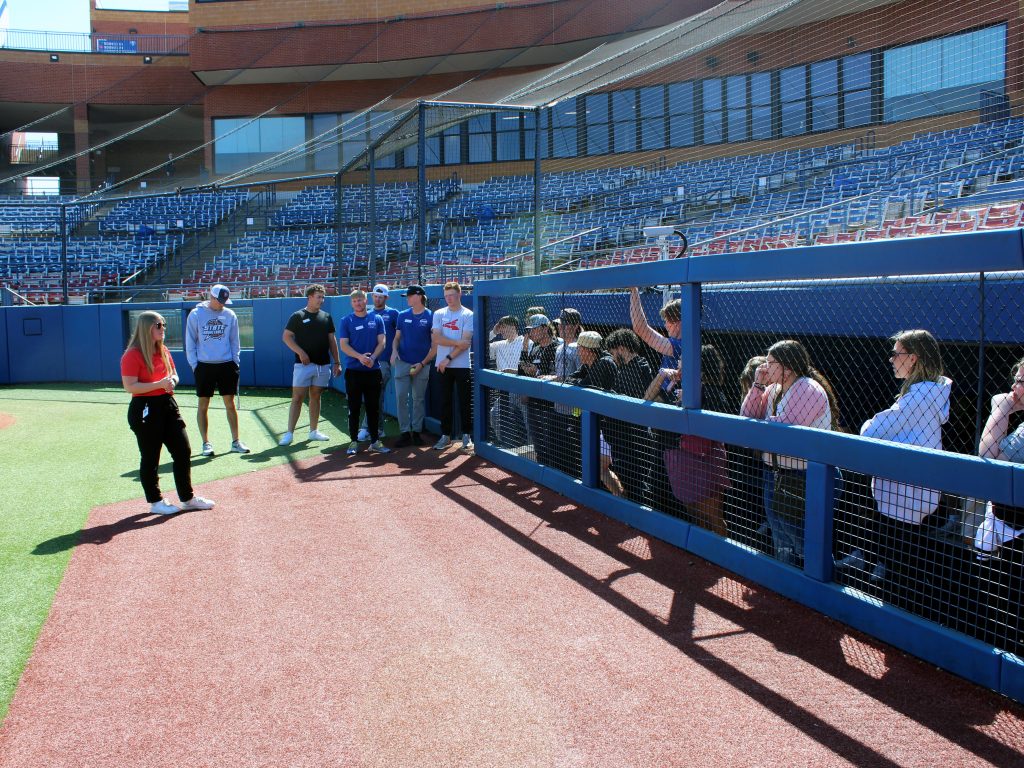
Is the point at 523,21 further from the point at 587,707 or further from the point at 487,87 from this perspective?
the point at 587,707

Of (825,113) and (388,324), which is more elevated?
(825,113)

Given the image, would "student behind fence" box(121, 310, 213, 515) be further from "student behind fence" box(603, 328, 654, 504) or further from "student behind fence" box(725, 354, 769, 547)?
"student behind fence" box(725, 354, 769, 547)

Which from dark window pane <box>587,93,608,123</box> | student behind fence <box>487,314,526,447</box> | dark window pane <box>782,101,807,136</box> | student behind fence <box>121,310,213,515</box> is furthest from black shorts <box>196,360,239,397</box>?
dark window pane <box>587,93,608,123</box>

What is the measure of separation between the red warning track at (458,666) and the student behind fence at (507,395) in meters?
2.14

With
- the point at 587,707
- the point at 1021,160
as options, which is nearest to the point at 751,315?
the point at 1021,160

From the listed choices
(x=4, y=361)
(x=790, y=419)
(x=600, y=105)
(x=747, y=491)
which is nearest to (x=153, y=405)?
(x=747, y=491)

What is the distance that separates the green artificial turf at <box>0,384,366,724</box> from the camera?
4.76m

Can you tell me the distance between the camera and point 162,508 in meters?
6.55

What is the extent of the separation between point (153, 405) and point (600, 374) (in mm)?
3354

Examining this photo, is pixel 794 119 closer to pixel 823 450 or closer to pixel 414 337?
pixel 414 337

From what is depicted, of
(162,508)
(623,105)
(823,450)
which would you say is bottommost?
(162,508)

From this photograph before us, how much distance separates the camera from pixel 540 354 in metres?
7.57

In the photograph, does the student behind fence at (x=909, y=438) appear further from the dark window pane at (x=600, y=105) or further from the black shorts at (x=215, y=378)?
the dark window pane at (x=600, y=105)

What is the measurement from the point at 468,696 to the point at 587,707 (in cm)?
49
